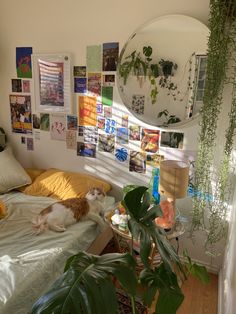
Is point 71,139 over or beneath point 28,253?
over

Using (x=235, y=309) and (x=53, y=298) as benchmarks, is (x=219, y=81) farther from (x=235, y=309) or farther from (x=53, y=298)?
(x=53, y=298)

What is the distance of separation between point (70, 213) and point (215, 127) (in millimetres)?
1181

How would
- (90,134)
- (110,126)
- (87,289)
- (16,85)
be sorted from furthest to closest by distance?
(16,85), (90,134), (110,126), (87,289)

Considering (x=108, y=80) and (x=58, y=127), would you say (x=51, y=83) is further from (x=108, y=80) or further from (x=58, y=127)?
(x=108, y=80)

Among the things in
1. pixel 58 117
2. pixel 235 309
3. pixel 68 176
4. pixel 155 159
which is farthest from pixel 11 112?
pixel 235 309

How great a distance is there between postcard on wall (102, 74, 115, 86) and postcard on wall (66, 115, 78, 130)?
448mm

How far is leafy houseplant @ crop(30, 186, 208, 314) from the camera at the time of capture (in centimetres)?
79

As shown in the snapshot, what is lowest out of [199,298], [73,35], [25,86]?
[199,298]

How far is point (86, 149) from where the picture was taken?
2.45 m

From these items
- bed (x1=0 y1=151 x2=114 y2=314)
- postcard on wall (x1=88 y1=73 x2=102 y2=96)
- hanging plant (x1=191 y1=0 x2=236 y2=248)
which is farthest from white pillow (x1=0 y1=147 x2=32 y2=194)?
hanging plant (x1=191 y1=0 x2=236 y2=248)

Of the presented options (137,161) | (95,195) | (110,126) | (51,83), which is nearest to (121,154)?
(137,161)

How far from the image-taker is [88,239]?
1.83 meters

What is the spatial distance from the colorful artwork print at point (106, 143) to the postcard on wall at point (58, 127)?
0.40 metres

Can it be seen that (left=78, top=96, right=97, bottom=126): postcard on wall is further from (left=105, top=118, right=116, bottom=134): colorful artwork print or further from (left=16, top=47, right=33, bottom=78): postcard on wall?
(left=16, top=47, right=33, bottom=78): postcard on wall
